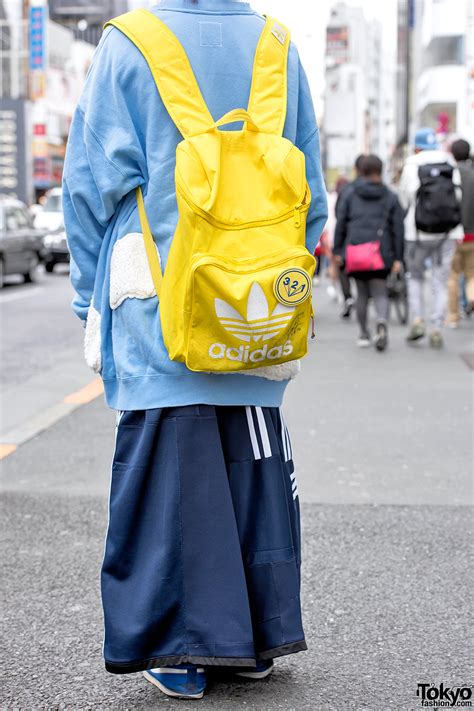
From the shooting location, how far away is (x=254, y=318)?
2.65m

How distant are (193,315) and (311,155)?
0.66 meters

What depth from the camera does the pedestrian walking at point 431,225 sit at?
9.98 m

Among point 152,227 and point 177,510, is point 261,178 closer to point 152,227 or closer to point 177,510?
point 152,227

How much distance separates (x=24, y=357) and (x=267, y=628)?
26.4ft

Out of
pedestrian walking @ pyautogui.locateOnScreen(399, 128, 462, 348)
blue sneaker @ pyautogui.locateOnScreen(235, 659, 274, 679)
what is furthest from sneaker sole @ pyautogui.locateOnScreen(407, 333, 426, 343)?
blue sneaker @ pyautogui.locateOnScreen(235, 659, 274, 679)

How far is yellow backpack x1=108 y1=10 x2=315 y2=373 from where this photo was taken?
8.65 feet

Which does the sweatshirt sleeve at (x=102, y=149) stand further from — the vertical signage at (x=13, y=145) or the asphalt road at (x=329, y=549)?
the vertical signage at (x=13, y=145)

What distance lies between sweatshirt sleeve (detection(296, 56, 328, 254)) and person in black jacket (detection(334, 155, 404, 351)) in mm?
7040

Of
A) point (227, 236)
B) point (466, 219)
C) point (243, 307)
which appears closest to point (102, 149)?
point (227, 236)

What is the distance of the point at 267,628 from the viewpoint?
290 cm

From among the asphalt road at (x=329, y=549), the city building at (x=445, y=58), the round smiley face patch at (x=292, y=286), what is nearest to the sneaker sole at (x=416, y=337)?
the asphalt road at (x=329, y=549)

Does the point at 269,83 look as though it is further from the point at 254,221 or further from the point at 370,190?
the point at 370,190

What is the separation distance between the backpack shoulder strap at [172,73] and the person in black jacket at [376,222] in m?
7.37

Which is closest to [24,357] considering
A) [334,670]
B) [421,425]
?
[421,425]
